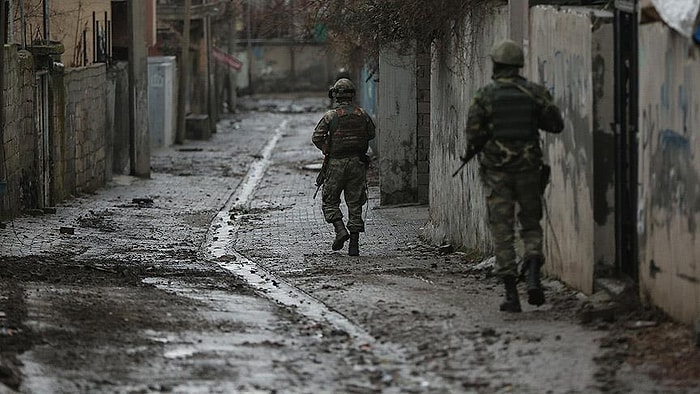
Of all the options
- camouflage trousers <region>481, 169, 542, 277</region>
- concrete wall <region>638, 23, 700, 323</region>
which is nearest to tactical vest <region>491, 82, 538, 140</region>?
camouflage trousers <region>481, 169, 542, 277</region>

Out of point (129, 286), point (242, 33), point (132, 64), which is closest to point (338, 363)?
point (129, 286)

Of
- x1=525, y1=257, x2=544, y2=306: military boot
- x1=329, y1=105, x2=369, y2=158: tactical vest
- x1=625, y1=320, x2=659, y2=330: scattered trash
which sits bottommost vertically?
x1=625, y1=320, x2=659, y2=330: scattered trash

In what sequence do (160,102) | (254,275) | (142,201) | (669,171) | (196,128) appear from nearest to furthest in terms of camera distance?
(669,171), (254,275), (142,201), (160,102), (196,128)

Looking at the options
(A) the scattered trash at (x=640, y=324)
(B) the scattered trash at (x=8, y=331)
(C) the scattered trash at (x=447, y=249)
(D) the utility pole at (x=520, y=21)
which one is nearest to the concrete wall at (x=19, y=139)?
(C) the scattered trash at (x=447, y=249)

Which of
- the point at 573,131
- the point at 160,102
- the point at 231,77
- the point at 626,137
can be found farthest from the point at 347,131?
the point at 231,77

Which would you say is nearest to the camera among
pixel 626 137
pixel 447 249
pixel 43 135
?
pixel 626 137

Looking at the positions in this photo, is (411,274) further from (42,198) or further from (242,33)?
(242,33)

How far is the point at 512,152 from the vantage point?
860 centimetres

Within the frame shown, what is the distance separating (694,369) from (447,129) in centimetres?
741

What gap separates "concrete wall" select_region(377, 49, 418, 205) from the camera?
18.9 m

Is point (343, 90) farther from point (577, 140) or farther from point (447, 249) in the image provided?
point (577, 140)

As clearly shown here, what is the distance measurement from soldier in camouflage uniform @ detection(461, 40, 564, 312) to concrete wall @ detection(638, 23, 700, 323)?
0.67 m

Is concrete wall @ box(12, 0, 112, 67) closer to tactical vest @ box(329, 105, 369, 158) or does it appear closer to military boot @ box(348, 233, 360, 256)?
tactical vest @ box(329, 105, 369, 158)

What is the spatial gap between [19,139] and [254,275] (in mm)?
5604
